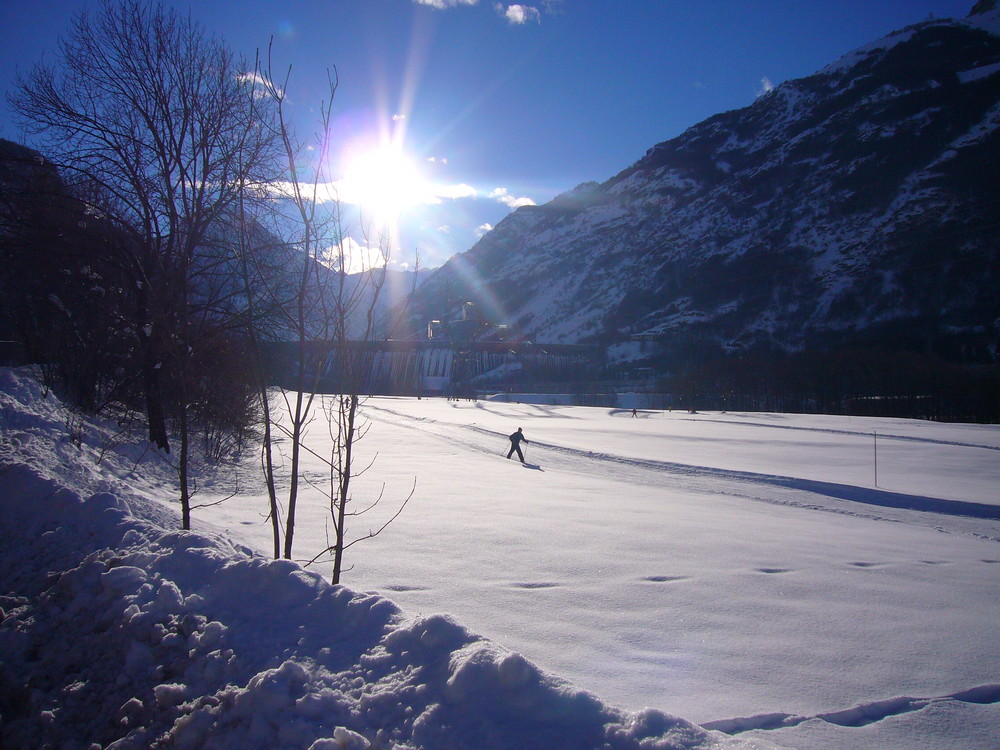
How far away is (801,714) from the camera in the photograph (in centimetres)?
341

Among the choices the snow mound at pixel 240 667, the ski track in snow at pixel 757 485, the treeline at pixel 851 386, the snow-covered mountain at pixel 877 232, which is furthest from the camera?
the snow-covered mountain at pixel 877 232

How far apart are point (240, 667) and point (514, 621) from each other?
2.37 metres

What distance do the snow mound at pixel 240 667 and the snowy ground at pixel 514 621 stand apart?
1 centimetres

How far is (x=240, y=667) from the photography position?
9.95 ft

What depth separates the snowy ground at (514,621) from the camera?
8.73ft

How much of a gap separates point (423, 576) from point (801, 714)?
3.68 meters

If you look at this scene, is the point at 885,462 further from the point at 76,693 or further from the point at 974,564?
the point at 76,693

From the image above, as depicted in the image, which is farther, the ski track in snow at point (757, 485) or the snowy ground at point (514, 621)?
the ski track in snow at point (757, 485)

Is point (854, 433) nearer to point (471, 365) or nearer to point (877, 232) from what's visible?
point (471, 365)

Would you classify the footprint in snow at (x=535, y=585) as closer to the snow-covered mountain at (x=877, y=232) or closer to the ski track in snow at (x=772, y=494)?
the ski track in snow at (x=772, y=494)

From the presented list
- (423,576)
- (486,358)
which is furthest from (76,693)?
(486,358)

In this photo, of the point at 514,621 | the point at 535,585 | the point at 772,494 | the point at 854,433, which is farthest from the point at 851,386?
the point at 514,621

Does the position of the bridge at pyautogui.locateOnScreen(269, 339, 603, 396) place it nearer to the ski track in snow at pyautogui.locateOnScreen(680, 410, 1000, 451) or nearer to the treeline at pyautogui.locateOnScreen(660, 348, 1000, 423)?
the treeline at pyautogui.locateOnScreen(660, 348, 1000, 423)

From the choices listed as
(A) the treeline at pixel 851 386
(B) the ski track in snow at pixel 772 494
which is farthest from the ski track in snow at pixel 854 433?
(A) the treeline at pixel 851 386
